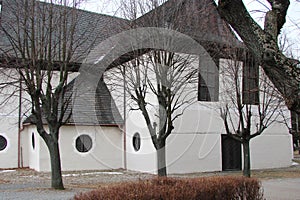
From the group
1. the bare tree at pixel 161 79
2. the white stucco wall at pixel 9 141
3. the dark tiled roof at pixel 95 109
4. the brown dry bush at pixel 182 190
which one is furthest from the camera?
the white stucco wall at pixel 9 141

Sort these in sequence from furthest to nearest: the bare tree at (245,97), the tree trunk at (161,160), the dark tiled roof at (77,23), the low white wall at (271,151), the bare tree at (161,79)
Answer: the low white wall at (271,151)
the bare tree at (245,97)
the tree trunk at (161,160)
the bare tree at (161,79)
the dark tiled roof at (77,23)

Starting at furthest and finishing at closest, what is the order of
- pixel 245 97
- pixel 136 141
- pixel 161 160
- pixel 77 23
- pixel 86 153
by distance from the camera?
1. pixel 86 153
2. pixel 136 141
3. pixel 245 97
4. pixel 77 23
5. pixel 161 160

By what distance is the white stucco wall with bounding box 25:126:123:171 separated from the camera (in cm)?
2053

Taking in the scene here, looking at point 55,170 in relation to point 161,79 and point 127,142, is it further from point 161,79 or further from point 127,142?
point 127,142

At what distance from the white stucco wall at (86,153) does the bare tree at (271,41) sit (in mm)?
16274

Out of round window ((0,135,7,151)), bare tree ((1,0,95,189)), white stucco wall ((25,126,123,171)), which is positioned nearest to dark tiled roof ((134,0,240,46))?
bare tree ((1,0,95,189))

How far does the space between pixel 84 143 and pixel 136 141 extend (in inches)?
114

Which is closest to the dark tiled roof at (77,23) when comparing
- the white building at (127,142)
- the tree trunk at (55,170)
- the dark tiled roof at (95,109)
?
the white building at (127,142)

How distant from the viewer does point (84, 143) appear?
21.5 metres

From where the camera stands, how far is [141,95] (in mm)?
15023

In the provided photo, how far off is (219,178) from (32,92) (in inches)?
303

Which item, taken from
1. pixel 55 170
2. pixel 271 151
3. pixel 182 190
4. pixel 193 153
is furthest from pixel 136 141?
pixel 182 190

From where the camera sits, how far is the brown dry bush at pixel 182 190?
19.4 feet

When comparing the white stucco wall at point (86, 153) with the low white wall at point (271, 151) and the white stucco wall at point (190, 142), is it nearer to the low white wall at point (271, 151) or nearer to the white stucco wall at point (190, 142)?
the white stucco wall at point (190, 142)
